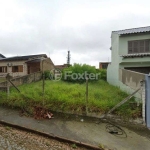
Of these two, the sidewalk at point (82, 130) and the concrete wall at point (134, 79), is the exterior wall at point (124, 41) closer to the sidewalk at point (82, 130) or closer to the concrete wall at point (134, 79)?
the concrete wall at point (134, 79)

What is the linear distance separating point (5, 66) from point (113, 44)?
58.4 feet

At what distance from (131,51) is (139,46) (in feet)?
2.47

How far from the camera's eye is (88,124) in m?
5.38

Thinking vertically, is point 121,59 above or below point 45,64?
below

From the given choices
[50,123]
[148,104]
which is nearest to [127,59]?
[148,104]

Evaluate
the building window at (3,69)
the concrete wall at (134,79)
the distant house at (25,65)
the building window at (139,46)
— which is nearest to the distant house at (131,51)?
the building window at (139,46)

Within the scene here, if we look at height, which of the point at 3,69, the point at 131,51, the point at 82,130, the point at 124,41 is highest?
the point at 124,41

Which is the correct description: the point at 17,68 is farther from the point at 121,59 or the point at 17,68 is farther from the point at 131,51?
the point at 131,51

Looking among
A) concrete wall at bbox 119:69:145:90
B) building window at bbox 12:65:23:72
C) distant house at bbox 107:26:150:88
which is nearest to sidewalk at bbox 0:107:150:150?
concrete wall at bbox 119:69:145:90

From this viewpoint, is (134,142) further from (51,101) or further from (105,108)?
(51,101)

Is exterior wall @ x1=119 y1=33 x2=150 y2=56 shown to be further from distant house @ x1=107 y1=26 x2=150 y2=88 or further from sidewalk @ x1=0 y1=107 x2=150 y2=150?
sidewalk @ x1=0 y1=107 x2=150 y2=150

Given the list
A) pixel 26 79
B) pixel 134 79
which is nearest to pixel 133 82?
pixel 134 79

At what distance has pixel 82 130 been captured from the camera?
16.1 ft

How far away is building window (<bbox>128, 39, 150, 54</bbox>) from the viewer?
1175 centimetres
